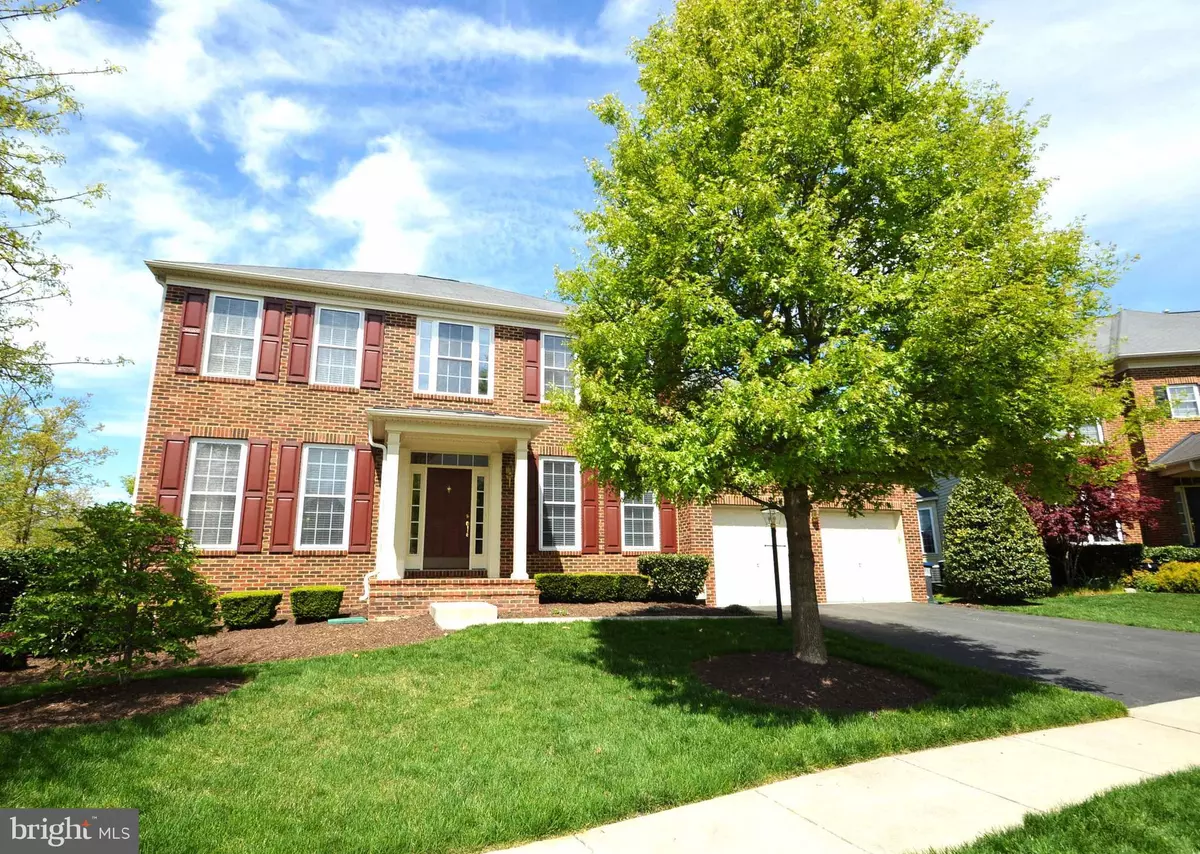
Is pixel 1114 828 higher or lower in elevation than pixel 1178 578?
lower

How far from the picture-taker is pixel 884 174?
260 inches

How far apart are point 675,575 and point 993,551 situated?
820 centimetres

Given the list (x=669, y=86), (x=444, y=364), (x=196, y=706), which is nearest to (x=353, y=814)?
(x=196, y=706)

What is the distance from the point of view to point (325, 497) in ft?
42.6

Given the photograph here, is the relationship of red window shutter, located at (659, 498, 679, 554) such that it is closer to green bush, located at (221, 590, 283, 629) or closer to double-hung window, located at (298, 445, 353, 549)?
double-hung window, located at (298, 445, 353, 549)

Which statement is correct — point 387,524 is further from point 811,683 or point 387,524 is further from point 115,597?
point 811,683

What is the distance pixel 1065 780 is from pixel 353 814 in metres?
5.17

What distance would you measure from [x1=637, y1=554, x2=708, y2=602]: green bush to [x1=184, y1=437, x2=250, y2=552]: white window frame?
853 centimetres

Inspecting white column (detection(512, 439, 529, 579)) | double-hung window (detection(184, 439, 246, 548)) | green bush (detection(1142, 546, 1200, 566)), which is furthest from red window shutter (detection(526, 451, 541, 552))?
green bush (detection(1142, 546, 1200, 566))

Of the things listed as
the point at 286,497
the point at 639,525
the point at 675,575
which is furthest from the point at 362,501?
the point at 675,575

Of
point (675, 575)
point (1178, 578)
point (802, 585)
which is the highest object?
point (802, 585)

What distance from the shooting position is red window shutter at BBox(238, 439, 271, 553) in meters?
12.3

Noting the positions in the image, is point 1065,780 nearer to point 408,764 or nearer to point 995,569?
point 408,764

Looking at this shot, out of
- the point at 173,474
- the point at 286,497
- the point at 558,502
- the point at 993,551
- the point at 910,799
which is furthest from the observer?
the point at 993,551
